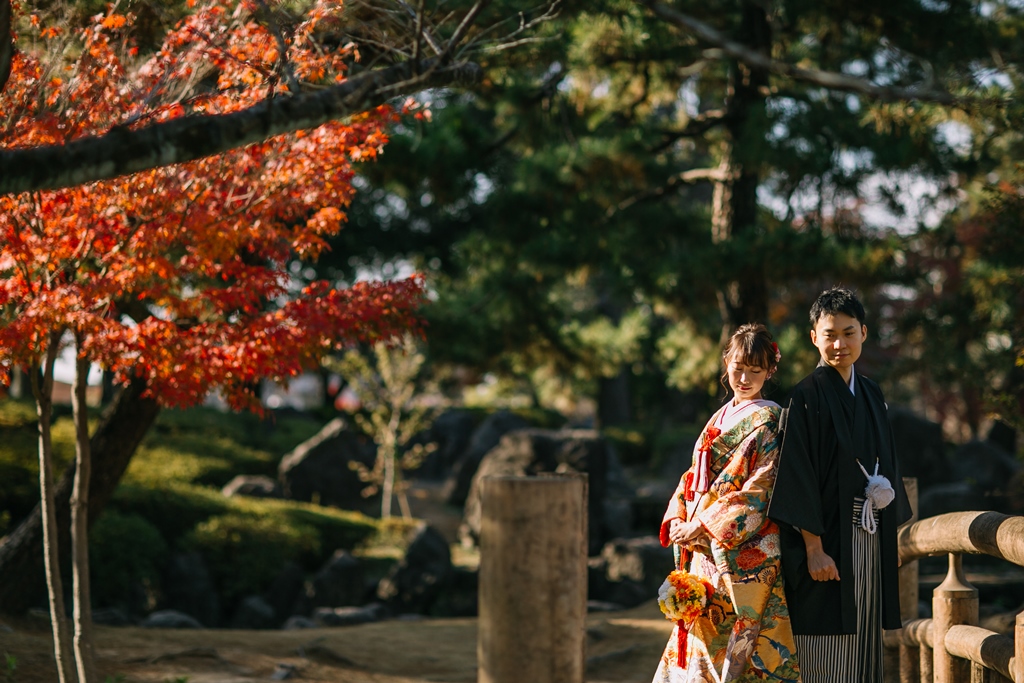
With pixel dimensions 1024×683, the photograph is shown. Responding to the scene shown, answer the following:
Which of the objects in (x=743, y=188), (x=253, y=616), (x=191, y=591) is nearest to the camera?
(x=743, y=188)

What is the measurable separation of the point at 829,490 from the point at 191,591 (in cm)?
723

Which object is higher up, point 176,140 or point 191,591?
point 176,140

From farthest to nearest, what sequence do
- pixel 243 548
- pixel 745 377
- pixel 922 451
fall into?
pixel 922 451 < pixel 243 548 < pixel 745 377

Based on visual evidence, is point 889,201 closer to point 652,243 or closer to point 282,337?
point 652,243

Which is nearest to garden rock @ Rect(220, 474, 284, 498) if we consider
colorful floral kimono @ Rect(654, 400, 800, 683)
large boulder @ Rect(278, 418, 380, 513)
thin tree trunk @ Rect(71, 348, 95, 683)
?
large boulder @ Rect(278, 418, 380, 513)

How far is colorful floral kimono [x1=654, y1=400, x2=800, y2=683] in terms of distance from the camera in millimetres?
3213

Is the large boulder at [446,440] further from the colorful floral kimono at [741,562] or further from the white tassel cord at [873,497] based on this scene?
the white tassel cord at [873,497]

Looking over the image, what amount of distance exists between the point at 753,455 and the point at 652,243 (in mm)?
6248

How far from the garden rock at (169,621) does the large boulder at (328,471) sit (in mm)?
5135

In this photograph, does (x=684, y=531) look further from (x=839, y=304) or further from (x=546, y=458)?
(x=546, y=458)

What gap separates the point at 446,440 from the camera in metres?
19.2

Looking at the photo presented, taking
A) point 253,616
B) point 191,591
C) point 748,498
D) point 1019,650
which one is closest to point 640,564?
point 253,616

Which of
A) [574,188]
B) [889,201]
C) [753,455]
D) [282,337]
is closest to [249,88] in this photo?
[282,337]

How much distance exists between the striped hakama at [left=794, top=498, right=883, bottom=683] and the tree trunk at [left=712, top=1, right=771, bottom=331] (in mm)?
4659
